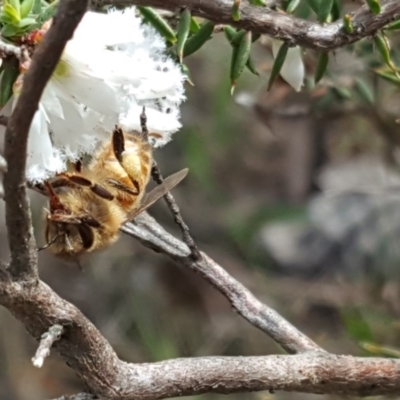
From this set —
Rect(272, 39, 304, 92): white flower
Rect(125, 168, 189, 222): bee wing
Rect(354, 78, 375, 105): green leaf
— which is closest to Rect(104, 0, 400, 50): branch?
Rect(272, 39, 304, 92): white flower

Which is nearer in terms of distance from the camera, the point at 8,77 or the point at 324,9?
the point at 8,77

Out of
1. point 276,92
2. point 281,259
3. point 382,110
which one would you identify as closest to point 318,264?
point 281,259

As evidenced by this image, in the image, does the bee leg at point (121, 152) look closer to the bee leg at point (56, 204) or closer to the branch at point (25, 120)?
the bee leg at point (56, 204)

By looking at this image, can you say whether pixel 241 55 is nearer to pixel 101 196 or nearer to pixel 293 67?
pixel 293 67

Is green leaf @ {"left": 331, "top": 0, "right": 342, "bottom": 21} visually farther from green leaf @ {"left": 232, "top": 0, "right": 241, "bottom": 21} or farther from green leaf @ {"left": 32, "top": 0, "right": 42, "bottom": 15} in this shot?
green leaf @ {"left": 32, "top": 0, "right": 42, "bottom": 15}

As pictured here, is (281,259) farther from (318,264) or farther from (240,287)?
(240,287)

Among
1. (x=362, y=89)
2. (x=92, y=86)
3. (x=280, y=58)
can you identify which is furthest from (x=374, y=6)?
(x=362, y=89)

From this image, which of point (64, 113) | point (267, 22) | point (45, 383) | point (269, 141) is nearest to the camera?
point (64, 113)

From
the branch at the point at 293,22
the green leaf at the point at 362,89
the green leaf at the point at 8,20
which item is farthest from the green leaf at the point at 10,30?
the green leaf at the point at 362,89
